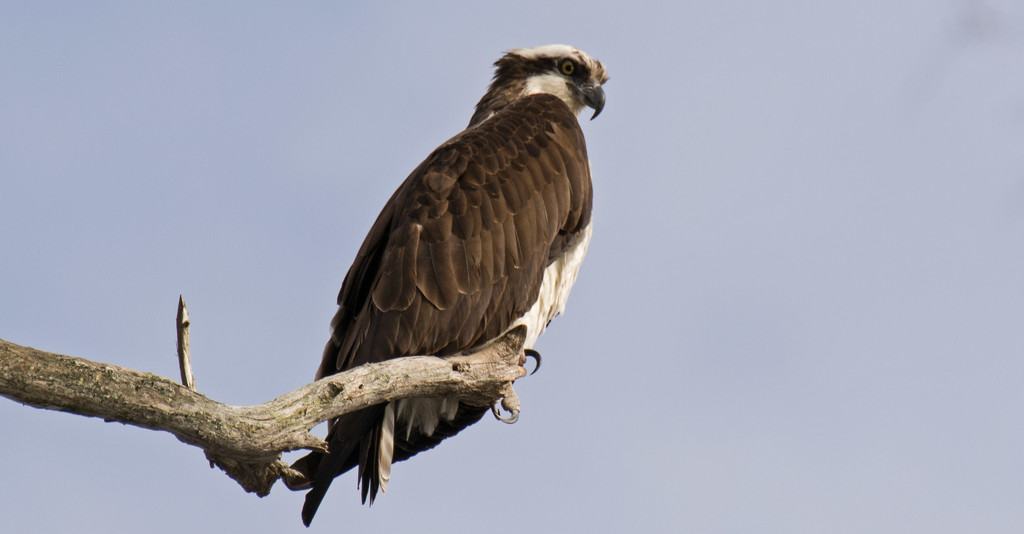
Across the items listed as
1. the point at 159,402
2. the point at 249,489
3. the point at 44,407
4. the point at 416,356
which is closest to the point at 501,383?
the point at 416,356

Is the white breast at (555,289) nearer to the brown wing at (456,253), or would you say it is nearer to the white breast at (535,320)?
the white breast at (535,320)

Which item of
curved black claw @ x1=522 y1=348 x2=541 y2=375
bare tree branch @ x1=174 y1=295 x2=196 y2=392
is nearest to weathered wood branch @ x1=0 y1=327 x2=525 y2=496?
bare tree branch @ x1=174 y1=295 x2=196 y2=392

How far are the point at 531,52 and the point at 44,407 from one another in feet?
14.0

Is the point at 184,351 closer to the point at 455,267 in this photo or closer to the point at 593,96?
the point at 455,267

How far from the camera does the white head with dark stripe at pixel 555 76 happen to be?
22.5ft

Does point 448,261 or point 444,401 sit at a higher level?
point 448,261

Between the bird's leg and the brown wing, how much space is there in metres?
0.23

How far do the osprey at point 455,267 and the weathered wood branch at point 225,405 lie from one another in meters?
0.37

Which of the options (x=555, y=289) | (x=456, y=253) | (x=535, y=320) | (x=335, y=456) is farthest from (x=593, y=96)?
(x=335, y=456)

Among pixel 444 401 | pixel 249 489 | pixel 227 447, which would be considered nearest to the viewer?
pixel 227 447

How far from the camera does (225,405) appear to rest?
3750 mm

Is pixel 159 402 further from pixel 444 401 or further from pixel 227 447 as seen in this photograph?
pixel 444 401

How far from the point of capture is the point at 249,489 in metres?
4.28

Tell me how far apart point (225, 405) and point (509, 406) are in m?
1.94
